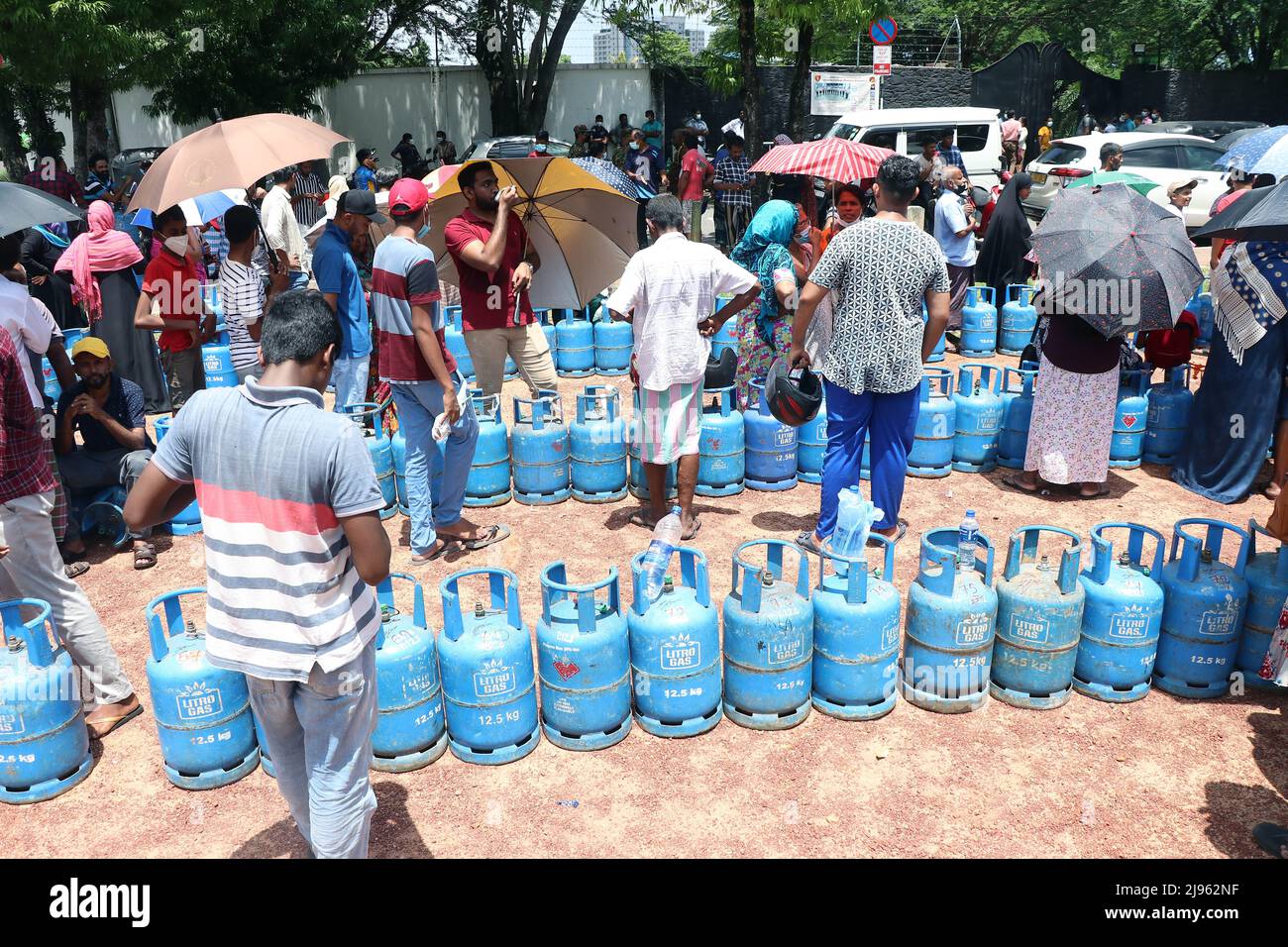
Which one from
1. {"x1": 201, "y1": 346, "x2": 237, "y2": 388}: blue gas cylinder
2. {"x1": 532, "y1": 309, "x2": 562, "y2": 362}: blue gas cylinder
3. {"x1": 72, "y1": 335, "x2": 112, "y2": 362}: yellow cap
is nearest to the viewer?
{"x1": 72, "y1": 335, "x2": 112, "y2": 362}: yellow cap

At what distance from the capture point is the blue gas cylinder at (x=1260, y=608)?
4.52 metres

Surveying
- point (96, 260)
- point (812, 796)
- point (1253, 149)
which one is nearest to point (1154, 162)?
point (1253, 149)

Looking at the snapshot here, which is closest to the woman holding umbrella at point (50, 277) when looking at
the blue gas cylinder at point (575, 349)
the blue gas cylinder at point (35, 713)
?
Answer: the blue gas cylinder at point (575, 349)

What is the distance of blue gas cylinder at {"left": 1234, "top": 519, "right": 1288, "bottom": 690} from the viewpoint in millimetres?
4523

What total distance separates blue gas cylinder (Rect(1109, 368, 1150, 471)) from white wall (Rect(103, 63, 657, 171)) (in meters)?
22.0

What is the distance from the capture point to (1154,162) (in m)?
18.0

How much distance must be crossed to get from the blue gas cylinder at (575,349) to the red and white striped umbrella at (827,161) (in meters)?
2.21

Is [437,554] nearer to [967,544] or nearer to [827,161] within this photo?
[967,544]

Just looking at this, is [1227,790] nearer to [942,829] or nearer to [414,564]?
[942,829]

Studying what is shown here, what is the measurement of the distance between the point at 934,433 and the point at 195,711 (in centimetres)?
507

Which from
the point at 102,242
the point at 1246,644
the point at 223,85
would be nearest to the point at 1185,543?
the point at 1246,644

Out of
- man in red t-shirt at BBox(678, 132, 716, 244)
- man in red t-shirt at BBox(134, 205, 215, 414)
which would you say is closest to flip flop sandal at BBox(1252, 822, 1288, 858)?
man in red t-shirt at BBox(134, 205, 215, 414)

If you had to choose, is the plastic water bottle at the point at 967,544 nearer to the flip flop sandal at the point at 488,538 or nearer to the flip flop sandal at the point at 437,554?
the flip flop sandal at the point at 488,538

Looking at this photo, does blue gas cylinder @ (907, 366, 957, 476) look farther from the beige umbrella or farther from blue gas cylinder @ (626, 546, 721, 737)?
the beige umbrella
